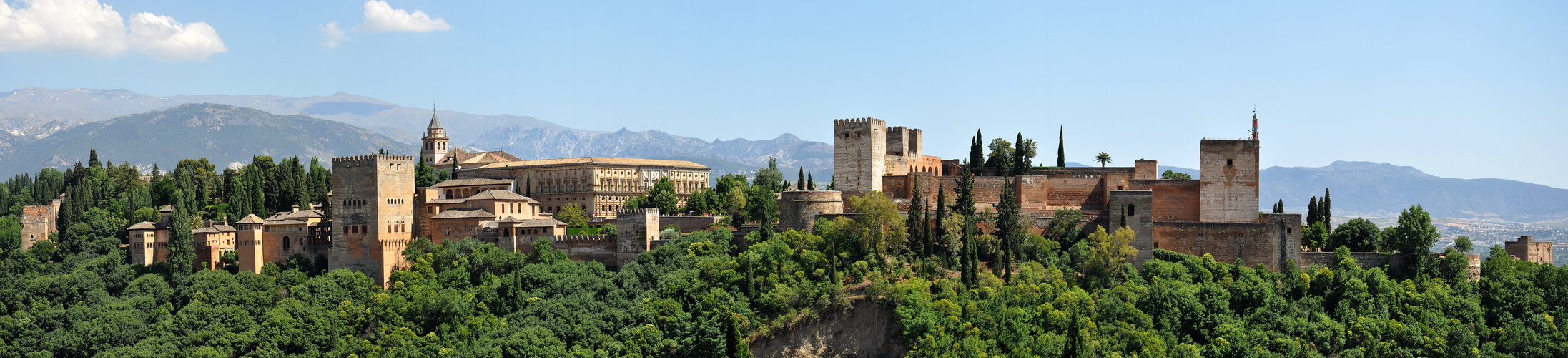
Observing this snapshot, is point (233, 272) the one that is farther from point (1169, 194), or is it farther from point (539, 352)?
point (1169, 194)

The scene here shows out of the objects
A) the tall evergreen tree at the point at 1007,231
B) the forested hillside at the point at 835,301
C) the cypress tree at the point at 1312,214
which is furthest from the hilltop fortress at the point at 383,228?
the cypress tree at the point at 1312,214

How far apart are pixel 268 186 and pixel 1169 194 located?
184ft

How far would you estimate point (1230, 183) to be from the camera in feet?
175

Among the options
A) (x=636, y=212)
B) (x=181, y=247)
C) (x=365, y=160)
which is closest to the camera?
(x=365, y=160)

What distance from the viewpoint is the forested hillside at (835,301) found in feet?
152

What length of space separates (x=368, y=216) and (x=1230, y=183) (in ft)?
137

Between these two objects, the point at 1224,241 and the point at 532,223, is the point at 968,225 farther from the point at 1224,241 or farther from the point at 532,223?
the point at 532,223

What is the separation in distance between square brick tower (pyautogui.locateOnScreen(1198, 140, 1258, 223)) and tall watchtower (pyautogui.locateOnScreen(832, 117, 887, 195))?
1575 centimetres

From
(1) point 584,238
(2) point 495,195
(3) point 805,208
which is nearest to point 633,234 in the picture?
(1) point 584,238

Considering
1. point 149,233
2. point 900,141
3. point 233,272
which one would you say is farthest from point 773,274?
point 149,233

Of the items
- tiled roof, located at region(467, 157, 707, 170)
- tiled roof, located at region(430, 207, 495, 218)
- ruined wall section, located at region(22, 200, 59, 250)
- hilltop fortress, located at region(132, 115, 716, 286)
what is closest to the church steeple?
tiled roof, located at region(467, 157, 707, 170)

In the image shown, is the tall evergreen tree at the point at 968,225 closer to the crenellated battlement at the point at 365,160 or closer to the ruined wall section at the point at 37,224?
the crenellated battlement at the point at 365,160

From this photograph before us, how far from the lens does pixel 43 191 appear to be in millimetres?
106375

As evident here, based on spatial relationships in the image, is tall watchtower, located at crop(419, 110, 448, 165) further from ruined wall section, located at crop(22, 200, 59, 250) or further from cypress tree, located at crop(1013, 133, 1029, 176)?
cypress tree, located at crop(1013, 133, 1029, 176)
